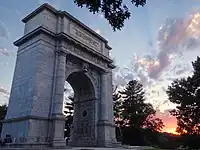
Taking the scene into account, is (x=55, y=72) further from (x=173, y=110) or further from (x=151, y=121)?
(x=151, y=121)

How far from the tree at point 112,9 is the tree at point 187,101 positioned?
2202 centimetres

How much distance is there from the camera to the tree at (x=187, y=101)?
25109 mm

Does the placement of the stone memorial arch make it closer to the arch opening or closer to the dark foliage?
the arch opening

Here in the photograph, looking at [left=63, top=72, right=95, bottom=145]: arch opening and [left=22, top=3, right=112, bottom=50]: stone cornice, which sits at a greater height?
[left=22, top=3, right=112, bottom=50]: stone cornice

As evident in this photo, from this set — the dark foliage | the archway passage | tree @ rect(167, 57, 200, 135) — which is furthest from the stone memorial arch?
the dark foliage

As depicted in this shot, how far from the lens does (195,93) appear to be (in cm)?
2583

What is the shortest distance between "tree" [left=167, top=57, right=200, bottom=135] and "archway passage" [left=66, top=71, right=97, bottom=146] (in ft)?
38.1

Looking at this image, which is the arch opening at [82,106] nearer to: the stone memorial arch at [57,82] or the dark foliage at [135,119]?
the stone memorial arch at [57,82]

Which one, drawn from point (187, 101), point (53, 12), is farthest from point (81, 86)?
point (187, 101)

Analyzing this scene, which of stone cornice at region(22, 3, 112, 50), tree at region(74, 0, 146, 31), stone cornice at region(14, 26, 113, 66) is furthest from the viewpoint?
stone cornice at region(22, 3, 112, 50)

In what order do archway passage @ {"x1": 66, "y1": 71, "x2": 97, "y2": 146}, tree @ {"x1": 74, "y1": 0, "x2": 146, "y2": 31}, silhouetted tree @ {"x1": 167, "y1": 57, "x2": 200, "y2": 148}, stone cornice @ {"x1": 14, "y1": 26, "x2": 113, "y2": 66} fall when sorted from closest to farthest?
tree @ {"x1": 74, "y1": 0, "x2": 146, "y2": 31}, stone cornice @ {"x1": 14, "y1": 26, "x2": 113, "y2": 66}, archway passage @ {"x1": 66, "y1": 71, "x2": 97, "y2": 146}, silhouetted tree @ {"x1": 167, "y1": 57, "x2": 200, "y2": 148}

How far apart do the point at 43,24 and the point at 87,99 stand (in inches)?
342

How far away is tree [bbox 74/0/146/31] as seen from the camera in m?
5.78

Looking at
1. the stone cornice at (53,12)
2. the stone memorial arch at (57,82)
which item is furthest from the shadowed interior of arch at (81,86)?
the stone cornice at (53,12)
